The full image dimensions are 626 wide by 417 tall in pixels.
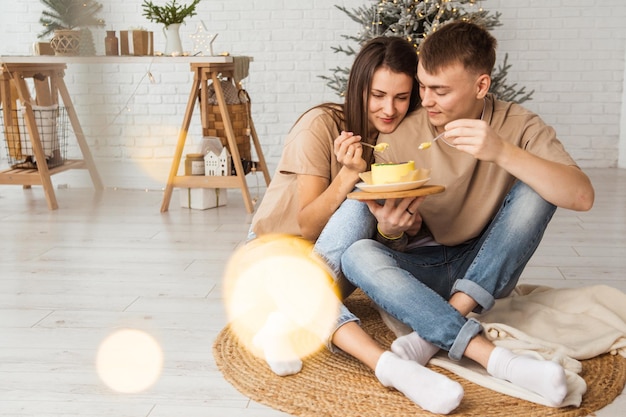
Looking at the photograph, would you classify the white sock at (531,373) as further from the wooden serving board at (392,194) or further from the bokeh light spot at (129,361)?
the bokeh light spot at (129,361)

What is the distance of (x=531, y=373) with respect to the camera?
164 centimetres

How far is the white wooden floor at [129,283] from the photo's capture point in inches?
68.7

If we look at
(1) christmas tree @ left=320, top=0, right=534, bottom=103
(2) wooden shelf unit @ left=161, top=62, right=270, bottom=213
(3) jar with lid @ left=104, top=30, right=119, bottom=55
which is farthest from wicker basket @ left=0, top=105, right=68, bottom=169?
(1) christmas tree @ left=320, top=0, right=534, bottom=103

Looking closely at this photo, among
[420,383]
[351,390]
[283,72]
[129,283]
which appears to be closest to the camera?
[420,383]

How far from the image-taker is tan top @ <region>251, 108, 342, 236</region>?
2062mm

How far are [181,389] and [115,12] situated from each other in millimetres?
4103

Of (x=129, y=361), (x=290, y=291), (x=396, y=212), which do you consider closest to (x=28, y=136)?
(x=129, y=361)

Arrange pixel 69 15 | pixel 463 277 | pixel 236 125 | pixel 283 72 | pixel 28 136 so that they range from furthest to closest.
A: pixel 69 15 → pixel 283 72 → pixel 28 136 → pixel 236 125 → pixel 463 277

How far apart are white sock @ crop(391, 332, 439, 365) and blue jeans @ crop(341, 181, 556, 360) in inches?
0.9

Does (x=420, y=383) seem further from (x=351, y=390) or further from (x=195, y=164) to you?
(x=195, y=164)

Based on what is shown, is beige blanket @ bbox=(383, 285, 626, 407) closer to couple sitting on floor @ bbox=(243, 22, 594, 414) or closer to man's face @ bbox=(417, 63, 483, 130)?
couple sitting on floor @ bbox=(243, 22, 594, 414)

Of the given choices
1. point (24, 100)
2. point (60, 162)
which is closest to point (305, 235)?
point (24, 100)

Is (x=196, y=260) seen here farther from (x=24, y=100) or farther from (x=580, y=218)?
(x=580, y=218)

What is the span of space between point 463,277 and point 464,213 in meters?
0.19
